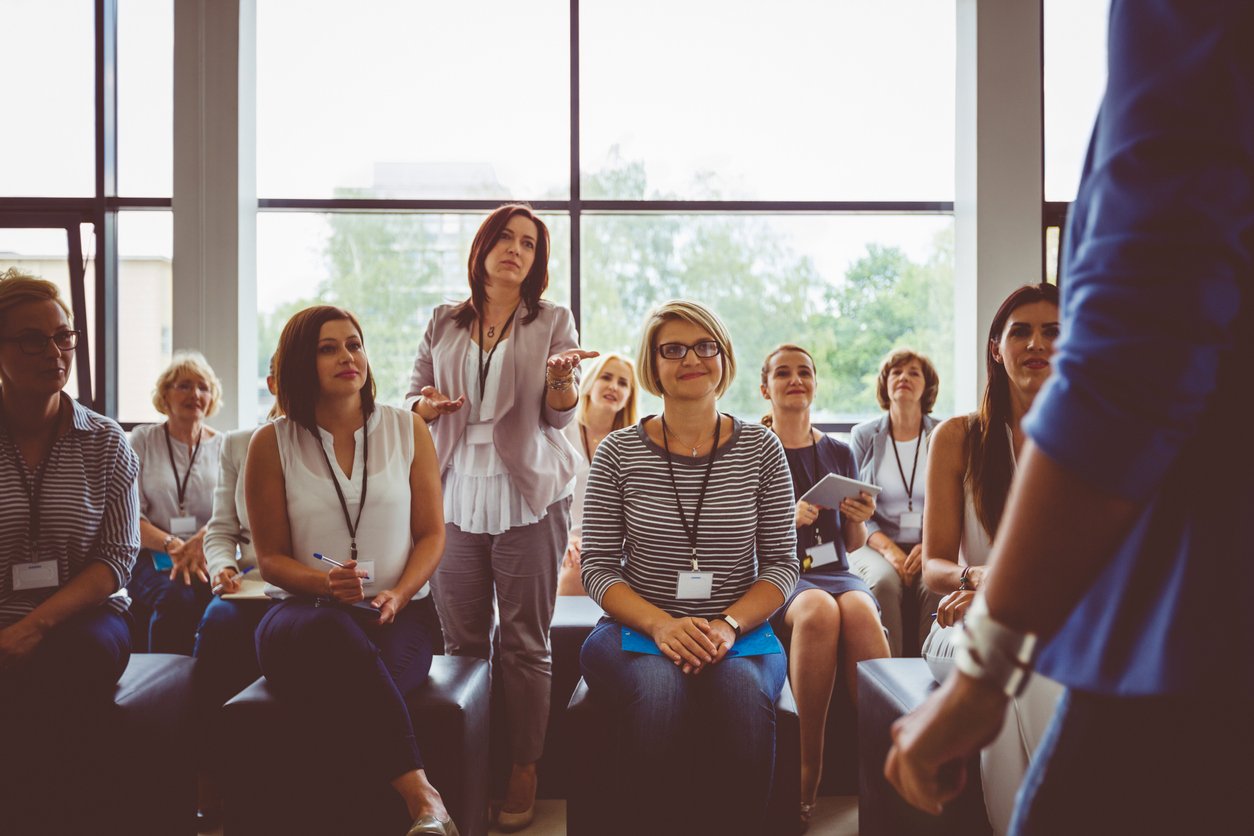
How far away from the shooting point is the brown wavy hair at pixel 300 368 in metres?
2.42

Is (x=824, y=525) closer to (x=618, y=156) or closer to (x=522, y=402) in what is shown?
(x=522, y=402)

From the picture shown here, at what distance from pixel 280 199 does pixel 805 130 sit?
3.22 meters

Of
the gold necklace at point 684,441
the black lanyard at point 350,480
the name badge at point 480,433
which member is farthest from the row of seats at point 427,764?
the name badge at point 480,433

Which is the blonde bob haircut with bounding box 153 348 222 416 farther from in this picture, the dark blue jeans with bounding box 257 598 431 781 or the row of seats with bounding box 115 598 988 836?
the dark blue jeans with bounding box 257 598 431 781

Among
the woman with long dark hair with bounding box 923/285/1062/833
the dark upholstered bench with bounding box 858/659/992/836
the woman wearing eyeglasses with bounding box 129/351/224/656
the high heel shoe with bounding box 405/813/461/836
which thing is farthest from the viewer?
the woman wearing eyeglasses with bounding box 129/351/224/656

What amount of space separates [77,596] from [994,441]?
2.48 metres

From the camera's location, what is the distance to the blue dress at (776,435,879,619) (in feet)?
9.77

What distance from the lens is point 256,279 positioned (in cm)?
505

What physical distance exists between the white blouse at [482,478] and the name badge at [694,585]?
0.69 meters

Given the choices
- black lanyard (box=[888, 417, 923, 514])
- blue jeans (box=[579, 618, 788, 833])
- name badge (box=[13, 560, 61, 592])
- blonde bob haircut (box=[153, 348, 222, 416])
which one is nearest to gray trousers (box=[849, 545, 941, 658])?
black lanyard (box=[888, 417, 923, 514])

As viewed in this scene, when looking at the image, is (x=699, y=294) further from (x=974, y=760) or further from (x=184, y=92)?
(x=974, y=760)

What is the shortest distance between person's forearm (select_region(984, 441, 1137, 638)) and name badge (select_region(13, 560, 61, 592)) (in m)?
2.47

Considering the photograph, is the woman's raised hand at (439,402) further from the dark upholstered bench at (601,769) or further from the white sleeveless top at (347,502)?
the dark upholstered bench at (601,769)

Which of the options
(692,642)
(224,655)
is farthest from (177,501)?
(692,642)
